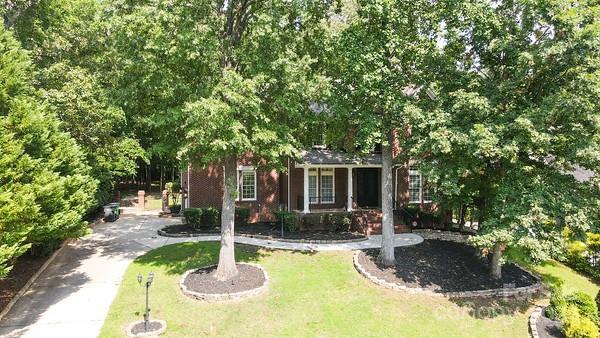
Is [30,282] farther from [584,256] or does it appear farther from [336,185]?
[584,256]

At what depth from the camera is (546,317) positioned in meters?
11.4

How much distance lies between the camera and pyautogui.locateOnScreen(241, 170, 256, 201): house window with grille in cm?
2242

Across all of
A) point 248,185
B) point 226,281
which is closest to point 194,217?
point 248,185

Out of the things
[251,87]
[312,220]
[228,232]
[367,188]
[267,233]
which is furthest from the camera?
[367,188]

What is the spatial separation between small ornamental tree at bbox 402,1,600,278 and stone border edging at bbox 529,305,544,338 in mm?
1784

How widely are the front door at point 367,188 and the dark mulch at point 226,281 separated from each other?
1108 centimetres

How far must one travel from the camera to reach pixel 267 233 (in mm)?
19109

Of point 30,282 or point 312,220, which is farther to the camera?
point 312,220

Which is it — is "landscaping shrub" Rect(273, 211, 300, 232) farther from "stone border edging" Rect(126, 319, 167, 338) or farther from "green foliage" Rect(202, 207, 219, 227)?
"stone border edging" Rect(126, 319, 167, 338)

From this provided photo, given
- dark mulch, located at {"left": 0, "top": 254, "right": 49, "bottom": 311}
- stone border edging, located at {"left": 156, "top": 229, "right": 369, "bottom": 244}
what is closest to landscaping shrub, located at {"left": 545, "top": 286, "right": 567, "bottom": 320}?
stone border edging, located at {"left": 156, "top": 229, "right": 369, "bottom": 244}

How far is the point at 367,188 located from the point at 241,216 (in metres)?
8.00

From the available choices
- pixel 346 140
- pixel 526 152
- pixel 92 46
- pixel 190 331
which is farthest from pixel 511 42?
pixel 92 46

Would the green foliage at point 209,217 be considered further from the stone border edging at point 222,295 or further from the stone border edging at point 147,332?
the stone border edging at point 147,332

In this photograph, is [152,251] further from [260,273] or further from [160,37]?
[160,37]
